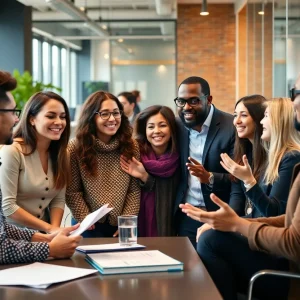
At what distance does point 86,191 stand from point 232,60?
1075 centimetres

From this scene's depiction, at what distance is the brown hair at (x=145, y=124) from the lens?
3965mm

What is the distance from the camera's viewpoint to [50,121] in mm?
3527

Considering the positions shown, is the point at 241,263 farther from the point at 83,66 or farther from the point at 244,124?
the point at 83,66

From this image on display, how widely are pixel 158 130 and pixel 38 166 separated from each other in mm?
821

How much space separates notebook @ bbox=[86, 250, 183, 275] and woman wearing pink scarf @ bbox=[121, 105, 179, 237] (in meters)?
1.34

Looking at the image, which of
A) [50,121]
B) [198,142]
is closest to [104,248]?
[50,121]

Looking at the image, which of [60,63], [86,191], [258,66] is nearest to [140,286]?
[86,191]

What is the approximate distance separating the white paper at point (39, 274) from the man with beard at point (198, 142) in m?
1.65

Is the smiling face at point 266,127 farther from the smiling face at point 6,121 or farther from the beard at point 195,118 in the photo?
the smiling face at point 6,121

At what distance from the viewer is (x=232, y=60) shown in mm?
14008

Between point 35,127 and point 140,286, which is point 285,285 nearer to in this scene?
point 140,286

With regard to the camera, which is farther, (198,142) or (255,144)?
(198,142)

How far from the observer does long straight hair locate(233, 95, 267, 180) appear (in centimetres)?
360

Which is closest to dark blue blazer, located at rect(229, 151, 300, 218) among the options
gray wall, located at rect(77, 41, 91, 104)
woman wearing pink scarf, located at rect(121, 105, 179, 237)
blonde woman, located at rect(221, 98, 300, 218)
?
blonde woman, located at rect(221, 98, 300, 218)
